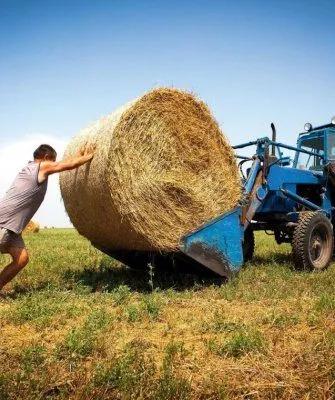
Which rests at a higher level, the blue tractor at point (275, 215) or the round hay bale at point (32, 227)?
the blue tractor at point (275, 215)

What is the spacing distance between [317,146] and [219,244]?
4857mm

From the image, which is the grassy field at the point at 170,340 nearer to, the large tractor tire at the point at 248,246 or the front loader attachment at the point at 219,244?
the front loader attachment at the point at 219,244

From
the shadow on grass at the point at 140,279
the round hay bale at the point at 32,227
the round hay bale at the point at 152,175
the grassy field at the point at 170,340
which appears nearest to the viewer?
the grassy field at the point at 170,340

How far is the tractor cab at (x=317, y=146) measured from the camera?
9445 millimetres

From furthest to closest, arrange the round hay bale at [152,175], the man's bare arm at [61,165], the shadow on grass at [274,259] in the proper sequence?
the shadow on grass at [274,259], the man's bare arm at [61,165], the round hay bale at [152,175]

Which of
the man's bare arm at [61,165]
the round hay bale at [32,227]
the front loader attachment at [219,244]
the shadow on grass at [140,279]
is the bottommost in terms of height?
the round hay bale at [32,227]

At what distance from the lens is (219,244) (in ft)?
19.9

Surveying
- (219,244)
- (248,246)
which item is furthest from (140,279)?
(248,246)

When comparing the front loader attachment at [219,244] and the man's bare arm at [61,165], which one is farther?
the front loader attachment at [219,244]

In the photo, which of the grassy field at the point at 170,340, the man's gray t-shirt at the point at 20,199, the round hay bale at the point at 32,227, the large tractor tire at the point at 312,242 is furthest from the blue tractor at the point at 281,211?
the round hay bale at the point at 32,227

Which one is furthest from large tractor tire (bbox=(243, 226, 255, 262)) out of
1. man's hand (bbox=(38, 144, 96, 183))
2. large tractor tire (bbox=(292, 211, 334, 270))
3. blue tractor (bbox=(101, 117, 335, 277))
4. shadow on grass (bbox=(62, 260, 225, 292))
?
man's hand (bbox=(38, 144, 96, 183))

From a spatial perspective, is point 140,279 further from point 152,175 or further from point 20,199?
point 20,199

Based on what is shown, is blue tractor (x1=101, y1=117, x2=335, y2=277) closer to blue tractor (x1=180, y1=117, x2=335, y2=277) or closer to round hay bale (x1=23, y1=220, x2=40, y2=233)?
blue tractor (x1=180, y1=117, x2=335, y2=277)

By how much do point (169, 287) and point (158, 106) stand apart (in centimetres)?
252
